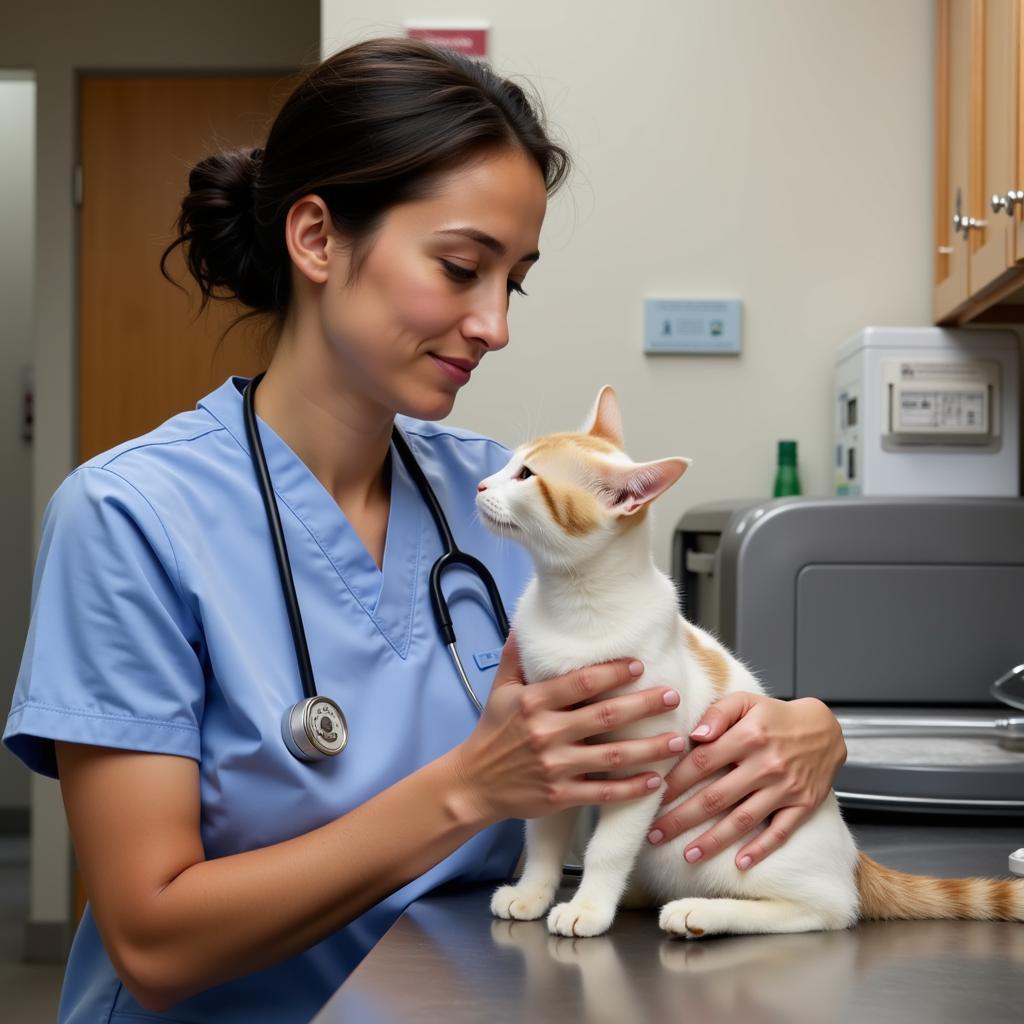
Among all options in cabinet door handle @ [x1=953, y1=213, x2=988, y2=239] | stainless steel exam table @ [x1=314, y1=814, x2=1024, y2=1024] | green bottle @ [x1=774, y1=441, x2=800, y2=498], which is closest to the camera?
stainless steel exam table @ [x1=314, y1=814, x2=1024, y2=1024]

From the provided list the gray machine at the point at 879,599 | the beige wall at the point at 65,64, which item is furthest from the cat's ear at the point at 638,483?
the beige wall at the point at 65,64

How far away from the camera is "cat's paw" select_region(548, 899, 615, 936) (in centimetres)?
81

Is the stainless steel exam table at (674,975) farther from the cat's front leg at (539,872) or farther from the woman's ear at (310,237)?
the woman's ear at (310,237)

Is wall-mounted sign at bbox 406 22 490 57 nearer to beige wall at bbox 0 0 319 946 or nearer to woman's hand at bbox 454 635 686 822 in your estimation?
beige wall at bbox 0 0 319 946

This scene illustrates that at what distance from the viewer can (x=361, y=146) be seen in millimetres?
1051

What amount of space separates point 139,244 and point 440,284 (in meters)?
2.53

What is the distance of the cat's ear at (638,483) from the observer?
81cm

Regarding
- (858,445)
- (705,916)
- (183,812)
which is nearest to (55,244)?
(858,445)

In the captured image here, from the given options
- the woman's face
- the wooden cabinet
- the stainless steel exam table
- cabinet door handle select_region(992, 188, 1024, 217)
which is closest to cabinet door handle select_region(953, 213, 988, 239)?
the wooden cabinet

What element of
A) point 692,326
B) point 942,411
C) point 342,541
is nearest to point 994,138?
point 942,411

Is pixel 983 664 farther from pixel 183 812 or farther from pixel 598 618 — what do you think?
pixel 183 812

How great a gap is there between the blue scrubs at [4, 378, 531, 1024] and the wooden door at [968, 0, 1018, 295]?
3.39 ft

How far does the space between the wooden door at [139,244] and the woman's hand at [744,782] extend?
8.53 ft

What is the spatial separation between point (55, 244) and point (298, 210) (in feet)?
7.99
